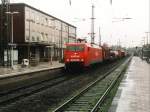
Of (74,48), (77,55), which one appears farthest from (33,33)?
(77,55)

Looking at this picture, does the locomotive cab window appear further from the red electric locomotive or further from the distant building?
the distant building

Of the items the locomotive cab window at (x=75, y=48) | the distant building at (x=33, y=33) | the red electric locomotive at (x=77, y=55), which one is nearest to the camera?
the red electric locomotive at (x=77, y=55)

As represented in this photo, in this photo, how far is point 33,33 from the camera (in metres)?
71.9

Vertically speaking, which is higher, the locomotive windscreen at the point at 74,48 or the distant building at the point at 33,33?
the distant building at the point at 33,33

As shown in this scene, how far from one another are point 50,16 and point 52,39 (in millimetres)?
5066

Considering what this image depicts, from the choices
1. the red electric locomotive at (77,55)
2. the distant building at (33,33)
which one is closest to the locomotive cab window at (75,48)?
the red electric locomotive at (77,55)

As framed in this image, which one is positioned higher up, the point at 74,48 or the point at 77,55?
the point at 74,48

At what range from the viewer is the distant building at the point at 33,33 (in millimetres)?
66250

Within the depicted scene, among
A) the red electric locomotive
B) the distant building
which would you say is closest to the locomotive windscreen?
the red electric locomotive

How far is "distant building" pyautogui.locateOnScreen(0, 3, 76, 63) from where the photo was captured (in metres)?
66.2

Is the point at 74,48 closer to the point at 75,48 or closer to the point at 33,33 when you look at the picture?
the point at 75,48

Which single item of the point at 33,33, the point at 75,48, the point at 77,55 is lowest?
the point at 77,55

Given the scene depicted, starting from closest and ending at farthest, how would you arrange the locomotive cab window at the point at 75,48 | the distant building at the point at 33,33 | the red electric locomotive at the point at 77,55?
the red electric locomotive at the point at 77,55 → the locomotive cab window at the point at 75,48 → the distant building at the point at 33,33

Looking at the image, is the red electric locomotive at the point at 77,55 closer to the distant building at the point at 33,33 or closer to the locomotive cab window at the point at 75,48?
the locomotive cab window at the point at 75,48
